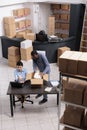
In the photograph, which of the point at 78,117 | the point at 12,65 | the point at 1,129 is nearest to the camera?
the point at 78,117

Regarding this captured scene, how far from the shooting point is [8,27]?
906 centimetres

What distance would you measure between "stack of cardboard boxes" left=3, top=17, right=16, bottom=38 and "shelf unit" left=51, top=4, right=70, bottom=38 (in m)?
2.46

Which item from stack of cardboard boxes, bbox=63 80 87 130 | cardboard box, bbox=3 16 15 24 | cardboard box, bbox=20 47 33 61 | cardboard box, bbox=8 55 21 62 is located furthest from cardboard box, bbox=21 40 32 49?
stack of cardboard boxes, bbox=63 80 87 130

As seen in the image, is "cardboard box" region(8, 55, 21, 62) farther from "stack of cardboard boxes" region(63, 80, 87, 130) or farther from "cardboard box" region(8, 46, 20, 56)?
"stack of cardboard boxes" region(63, 80, 87, 130)

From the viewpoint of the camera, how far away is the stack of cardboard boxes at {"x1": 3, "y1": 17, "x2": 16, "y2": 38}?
29.6 feet

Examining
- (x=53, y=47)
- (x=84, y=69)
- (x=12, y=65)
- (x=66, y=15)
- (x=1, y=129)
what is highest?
(x=66, y=15)

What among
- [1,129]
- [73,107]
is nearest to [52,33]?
[1,129]

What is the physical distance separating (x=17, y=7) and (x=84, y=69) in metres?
6.94

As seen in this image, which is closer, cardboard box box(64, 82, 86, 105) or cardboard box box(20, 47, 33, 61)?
cardboard box box(64, 82, 86, 105)

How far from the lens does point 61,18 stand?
10.6m

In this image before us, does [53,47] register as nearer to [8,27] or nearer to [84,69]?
[8,27]

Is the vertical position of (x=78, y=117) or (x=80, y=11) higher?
(x=80, y=11)

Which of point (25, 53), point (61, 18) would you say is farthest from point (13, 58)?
point (61, 18)

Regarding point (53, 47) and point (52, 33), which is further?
point (52, 33)
